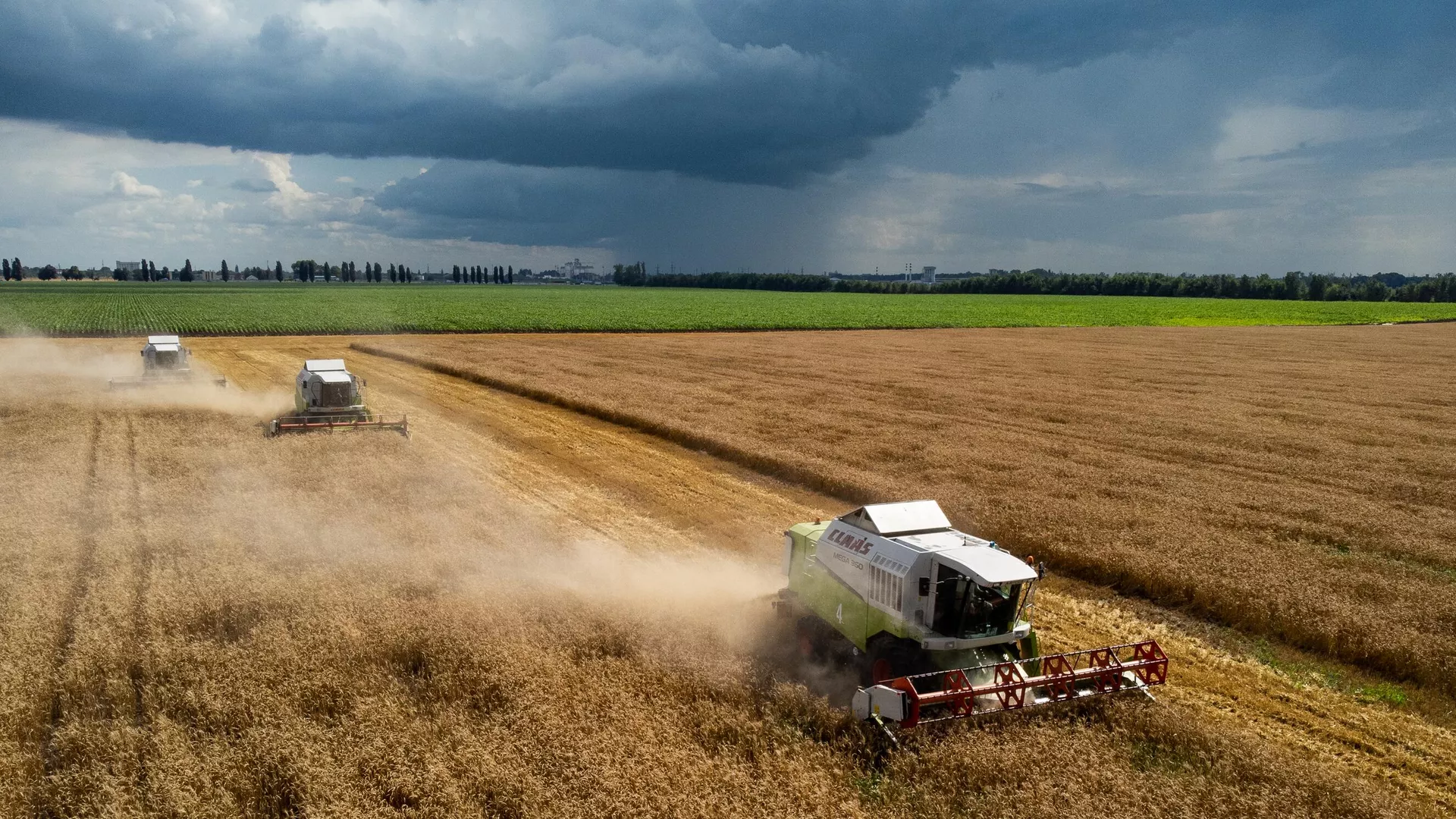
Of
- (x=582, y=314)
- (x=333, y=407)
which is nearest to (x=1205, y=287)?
(x=582, y=314)

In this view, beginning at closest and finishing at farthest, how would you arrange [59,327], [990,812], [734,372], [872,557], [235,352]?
[990,812] → [872,557] → [734,372] → [235,352] → [59,327]

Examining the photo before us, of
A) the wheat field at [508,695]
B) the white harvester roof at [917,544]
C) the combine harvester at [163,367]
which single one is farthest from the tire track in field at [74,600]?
the combine harvester at [163,367]

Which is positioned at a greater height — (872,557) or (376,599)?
(872,557)

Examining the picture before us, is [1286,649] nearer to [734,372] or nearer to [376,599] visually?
[376,599]

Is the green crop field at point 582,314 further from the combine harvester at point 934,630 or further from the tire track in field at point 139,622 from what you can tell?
the combine harvester at point 934,630

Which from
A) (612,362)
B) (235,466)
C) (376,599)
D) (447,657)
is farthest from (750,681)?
(612,362)

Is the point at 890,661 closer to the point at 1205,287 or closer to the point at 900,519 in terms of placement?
the point at 900,519
